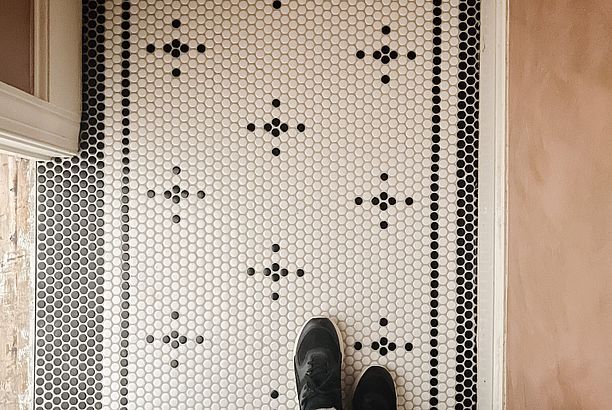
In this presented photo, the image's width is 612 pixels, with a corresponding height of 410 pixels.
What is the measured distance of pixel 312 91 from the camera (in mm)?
1849

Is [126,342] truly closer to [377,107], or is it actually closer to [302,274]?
[302,274]

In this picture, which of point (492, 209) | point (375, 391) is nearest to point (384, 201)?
point (492, 209)

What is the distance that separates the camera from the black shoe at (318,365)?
1769 millimetres

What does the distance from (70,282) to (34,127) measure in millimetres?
479

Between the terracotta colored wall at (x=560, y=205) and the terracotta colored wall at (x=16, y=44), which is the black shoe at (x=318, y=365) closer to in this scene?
the terracotta colored wall at (x=560, y=205)

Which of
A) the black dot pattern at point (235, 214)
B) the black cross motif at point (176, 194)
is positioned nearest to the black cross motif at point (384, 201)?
the black dot pattern at point (235, 214)

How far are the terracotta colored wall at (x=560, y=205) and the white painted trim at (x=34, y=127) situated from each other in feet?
3.63

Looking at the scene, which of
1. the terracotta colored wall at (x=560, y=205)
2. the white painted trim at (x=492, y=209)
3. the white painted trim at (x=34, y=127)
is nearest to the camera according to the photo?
the terracotta colored wall at (x=560, y=205)

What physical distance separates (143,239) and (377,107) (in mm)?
733

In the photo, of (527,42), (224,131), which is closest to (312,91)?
(224,131)

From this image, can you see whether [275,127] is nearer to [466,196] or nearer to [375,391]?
[466,196]

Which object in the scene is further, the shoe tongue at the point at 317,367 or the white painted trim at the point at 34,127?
the shoe tongue at the point at 317,367

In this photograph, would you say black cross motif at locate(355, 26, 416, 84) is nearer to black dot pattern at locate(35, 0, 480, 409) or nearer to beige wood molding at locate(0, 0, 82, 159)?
black dot pattern at locate(35, 0, 480, 409)

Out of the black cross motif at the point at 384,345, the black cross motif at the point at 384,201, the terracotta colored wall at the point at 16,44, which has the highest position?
the terracotta colored wall at the point at 16,44
